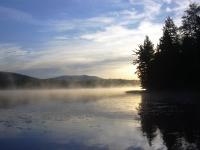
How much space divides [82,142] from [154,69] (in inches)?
2653

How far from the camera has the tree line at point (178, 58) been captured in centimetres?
7006

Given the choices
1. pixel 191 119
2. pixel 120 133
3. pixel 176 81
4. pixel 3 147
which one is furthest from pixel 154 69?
pixel 3 147

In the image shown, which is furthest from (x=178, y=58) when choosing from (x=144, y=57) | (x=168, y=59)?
(x=144, y=57)

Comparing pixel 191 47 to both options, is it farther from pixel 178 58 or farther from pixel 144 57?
pixel 144 57

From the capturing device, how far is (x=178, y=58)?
7462 cm

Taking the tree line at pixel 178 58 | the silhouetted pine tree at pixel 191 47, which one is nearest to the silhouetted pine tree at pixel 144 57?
the tree line at pixel 178 58

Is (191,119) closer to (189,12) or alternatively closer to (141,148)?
(141,148)

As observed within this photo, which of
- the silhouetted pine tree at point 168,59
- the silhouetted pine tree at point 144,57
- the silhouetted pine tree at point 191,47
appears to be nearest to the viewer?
the silhouetted pine tree at point 191,47

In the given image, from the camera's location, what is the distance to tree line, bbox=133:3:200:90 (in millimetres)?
70062

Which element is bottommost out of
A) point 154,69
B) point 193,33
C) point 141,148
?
point 141,148

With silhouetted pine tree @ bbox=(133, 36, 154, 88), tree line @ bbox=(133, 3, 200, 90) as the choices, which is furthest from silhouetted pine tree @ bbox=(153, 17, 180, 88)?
silhouetted pine tree @ bbox=(133, 36, 154, 88)

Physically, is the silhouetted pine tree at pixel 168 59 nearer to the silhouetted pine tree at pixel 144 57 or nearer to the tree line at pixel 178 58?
the tree line at pixel 178 58

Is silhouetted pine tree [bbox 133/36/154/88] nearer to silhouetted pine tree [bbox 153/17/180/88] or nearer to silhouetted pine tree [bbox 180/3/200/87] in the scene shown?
silhouetted pine tree [bbox 153/17/180/88]

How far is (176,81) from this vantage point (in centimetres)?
7662
